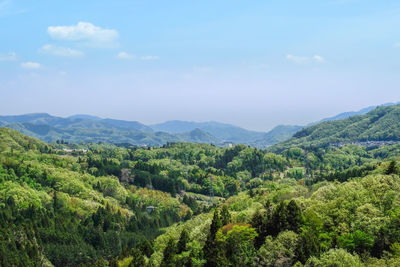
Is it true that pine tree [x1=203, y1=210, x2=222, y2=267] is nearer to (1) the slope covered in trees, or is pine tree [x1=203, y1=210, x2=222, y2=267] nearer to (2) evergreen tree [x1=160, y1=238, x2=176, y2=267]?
(1) the slope covered in trees

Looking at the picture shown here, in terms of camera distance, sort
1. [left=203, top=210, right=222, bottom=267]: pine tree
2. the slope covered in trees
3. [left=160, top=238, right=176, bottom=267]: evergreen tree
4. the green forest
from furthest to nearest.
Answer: [left=160, top=238, right=176, bottom=267]: evergreen tree < [left=203, top=210, right=222, bottom=267]: pine tree < the slope covered in trees < the green forest

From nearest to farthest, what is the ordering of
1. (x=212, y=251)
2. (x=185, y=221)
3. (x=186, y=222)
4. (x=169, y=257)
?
(x=212, y=251), (x=169, y=257), (x=186, y=222), (x=185, y=221)

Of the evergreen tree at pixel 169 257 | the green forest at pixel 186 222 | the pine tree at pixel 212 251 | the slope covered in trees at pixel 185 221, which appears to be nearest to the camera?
the green forest at pixel 186 222

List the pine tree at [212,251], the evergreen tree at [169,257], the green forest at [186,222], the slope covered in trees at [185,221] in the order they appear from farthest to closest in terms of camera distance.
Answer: the evergreen tree at [169,257]
the pine tree at [212,251]
the slope covered in trees at [185,221]
the green forest at [186,222]

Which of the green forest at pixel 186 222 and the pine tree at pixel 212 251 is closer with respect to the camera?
the green forest at pixel 186 222

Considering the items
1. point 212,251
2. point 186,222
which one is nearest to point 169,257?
point 212,251

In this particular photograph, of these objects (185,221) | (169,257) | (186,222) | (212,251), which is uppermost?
(212,251)

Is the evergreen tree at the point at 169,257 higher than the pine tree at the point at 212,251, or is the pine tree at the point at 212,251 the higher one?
the pine tree at the point at 212,251

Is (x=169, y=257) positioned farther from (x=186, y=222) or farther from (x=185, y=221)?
(x=185, y=221)

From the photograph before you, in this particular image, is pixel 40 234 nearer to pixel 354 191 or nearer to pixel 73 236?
pixel 73 236

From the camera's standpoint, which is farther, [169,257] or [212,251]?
[169,257]

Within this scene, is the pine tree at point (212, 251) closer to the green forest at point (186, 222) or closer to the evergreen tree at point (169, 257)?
the green forest at point (186, 222)

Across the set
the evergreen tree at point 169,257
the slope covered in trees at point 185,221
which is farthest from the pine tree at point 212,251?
the evergreen tree at point 169,257

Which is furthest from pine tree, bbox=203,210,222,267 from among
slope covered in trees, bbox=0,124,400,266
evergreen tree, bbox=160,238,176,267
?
evergreen tree, bbox=160,238,176,267
